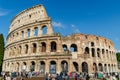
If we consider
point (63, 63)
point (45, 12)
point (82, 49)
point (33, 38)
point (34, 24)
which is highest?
point (45, 12)

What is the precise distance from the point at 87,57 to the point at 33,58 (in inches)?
440

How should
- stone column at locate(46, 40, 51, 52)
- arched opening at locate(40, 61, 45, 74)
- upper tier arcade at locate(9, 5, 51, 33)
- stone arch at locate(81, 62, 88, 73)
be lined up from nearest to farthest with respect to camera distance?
arched opening at locate(40, 61, 45, 74) → stone column at locate(46, 40, 51, 52) → stone arch at locate(81, 62, 88, 73) → upper tier arcade at locate(9, 5, 51, 33)

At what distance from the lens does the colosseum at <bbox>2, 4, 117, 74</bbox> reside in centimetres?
3133

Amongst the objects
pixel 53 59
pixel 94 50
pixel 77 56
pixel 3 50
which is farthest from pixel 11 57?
pixel 94 50

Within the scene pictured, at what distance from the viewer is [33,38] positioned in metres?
34.3

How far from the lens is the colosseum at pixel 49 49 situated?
3133 cm

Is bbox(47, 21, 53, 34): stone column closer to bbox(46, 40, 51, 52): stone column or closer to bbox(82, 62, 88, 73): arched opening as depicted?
bbox(46, 40, 51, 52): stone column

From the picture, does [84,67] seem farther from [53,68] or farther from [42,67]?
[42,67]

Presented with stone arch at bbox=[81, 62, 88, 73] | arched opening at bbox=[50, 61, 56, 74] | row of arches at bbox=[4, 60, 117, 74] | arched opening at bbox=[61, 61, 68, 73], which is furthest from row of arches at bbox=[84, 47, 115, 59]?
arched opening at bbox=[50, 61, 56, 74]

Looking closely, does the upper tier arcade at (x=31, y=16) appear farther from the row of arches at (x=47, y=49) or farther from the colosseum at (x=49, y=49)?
the row of arches at (x=47, y=49)

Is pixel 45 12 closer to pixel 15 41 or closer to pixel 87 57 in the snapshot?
pixel 15 41

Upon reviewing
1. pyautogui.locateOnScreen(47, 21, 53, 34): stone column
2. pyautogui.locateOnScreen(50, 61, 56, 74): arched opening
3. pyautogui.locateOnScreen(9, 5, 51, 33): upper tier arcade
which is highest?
pyautogui.locateOnScreen(9, 5, 51, 33): upper tier arcade

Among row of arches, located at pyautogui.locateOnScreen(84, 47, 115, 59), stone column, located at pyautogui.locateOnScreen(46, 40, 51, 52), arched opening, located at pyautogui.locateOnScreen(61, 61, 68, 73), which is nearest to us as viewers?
arched opening, located at pyautogui.locateOnScreen(61, 61, 68, 73)

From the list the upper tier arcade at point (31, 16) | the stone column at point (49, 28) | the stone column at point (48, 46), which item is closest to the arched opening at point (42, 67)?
the stone column at point (48, 46)
